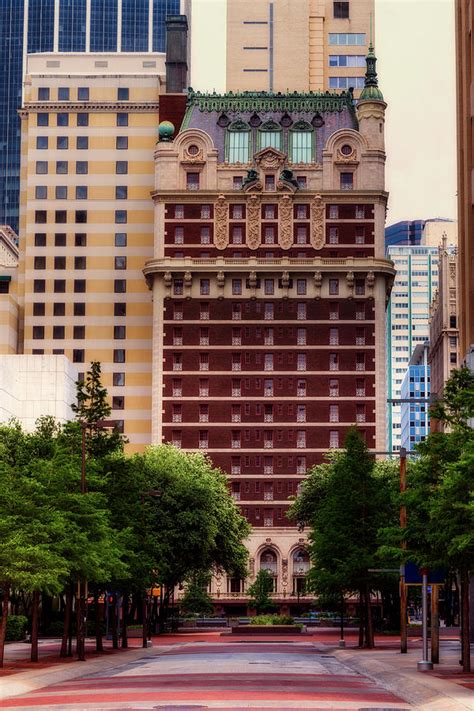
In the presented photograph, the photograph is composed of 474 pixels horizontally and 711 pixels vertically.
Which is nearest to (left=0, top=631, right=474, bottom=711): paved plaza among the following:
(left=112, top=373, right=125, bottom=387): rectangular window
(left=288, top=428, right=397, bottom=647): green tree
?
(left=288, top=428, right=397, bottom=647): green tree

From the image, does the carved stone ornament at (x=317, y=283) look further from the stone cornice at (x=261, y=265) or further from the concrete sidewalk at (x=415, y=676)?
the concrete sidewalk at (x=415, y=676)

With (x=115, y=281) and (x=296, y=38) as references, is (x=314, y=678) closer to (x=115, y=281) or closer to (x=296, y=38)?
(x=115, y=281)

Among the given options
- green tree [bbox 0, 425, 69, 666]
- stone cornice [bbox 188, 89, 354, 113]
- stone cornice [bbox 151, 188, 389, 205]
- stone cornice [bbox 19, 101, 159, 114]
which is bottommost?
green tree [bbox 0, 425, 69, 666]

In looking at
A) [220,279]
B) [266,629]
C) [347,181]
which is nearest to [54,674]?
[266,629]

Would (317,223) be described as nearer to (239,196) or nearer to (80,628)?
(239,196)

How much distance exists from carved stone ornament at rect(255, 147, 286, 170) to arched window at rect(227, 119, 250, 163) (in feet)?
11.6

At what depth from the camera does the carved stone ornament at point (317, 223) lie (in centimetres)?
15838

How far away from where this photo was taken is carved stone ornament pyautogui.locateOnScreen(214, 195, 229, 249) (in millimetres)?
157875

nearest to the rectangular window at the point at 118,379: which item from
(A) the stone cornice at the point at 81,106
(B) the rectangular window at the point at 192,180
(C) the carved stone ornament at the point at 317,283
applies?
(B) the rectangular window at the point at 192,180

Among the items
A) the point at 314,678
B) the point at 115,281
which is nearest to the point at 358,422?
the point at 115,281

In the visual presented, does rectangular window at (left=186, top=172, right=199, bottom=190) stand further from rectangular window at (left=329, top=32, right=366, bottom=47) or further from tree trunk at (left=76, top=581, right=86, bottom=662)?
tree trunk at (left=76, top=581, right=86, bottom=662)

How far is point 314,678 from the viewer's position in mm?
49750

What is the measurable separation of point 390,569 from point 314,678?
28839 mm

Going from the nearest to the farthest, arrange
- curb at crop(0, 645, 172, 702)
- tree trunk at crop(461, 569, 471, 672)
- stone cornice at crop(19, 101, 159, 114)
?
1. curb at crop(0, 645, 172, 702)
2. tree trunk at crop(461, 569, 471, 672)
3. stone cornice at crop(19, 101, 159, 114)
